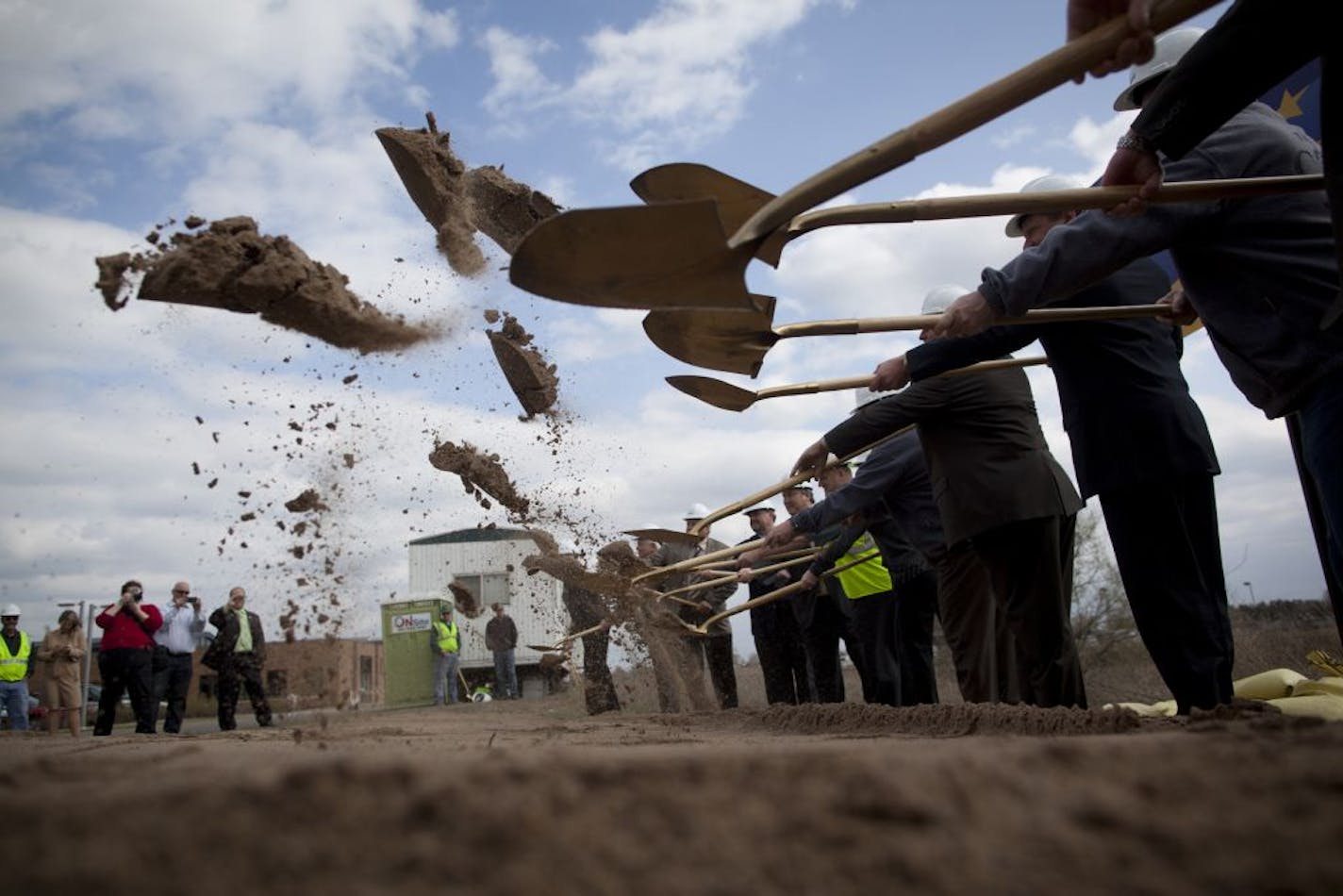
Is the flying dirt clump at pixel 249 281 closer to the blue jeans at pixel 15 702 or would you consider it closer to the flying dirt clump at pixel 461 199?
the flying dirt clump at pixel 461 199

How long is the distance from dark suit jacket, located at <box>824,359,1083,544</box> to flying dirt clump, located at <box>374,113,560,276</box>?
221cm

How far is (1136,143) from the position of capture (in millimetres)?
2678

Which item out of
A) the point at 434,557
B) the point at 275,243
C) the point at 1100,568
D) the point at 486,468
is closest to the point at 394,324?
the point at 275,243

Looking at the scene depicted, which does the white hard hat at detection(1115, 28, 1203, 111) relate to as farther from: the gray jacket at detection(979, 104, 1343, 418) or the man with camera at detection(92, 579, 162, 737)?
the man with camera at detection(92, 579, 162, 737)

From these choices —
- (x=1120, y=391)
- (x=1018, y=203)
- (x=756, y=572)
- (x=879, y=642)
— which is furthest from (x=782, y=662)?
(x=1018, y=203)

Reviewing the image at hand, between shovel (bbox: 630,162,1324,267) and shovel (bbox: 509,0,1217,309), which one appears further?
shovel (bbox: 630,162,1324,267)

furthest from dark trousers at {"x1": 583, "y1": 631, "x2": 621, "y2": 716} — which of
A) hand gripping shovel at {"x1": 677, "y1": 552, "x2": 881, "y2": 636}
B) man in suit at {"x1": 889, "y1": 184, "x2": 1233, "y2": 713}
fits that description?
man in suit at {"x1": 889, "y1": 184, "x2": 1233, "y2": 713}

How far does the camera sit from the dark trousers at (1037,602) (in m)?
3.72

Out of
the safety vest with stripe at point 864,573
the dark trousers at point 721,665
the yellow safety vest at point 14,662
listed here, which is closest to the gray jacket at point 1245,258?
the safety vest with stripe at point 864,573

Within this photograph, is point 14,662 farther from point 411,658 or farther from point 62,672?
point 411,658

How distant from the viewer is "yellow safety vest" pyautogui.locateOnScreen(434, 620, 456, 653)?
19.0 meters

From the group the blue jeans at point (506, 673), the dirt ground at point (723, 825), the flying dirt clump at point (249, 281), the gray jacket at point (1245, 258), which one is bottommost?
the blue jeans at point (506, 673)

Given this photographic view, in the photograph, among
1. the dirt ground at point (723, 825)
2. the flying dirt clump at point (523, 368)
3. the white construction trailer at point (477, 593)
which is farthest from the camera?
the white construction trailer at point (477, 593)

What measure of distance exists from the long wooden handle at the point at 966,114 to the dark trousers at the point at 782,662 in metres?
7.31
